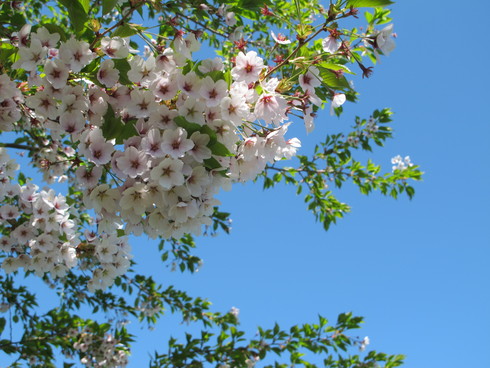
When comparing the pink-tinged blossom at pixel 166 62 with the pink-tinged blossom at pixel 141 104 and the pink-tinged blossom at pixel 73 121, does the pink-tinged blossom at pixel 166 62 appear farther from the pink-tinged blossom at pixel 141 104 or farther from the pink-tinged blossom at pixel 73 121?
the pink-tinged blossom at pixel 73 121

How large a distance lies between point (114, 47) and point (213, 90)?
1.57ft

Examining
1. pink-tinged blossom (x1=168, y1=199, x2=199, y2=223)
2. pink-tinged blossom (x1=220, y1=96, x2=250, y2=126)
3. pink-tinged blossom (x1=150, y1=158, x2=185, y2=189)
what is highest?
pink-tinged blossom (x1=220, y1=96, x2=250, y2=126)

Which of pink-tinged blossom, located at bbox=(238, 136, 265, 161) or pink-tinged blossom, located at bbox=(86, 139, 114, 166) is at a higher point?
pink-tinged blossom, located at bbox=(86, 139, 114, 166)

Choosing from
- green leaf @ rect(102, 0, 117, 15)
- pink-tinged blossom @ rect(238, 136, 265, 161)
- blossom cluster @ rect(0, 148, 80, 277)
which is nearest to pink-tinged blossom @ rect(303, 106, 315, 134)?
pink-tinged blossom @ rect(238, 136, 265, 161)

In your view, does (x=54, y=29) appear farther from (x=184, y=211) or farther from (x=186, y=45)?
(x=184, y=211)

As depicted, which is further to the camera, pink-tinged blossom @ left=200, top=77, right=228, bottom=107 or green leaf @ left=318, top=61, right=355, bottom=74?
green leaf @ left=318, top=61, right=355, bottom=74

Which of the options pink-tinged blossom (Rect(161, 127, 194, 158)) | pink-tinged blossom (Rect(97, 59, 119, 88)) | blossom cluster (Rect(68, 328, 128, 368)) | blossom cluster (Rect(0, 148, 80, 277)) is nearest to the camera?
pink-tinged blossom (Rect(161, 127, 194, 158))

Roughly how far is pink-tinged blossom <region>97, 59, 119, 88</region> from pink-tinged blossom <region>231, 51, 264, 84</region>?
18.8 inches

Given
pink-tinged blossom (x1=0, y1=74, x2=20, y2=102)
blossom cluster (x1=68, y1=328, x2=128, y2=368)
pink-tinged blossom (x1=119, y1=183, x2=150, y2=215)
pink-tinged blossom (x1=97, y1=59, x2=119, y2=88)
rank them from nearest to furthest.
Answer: pink-tinged blossom (x1=119, y1=183, x2=150, y2=215) < pink-tinged blossom (x1=97, y1=59, x2=119, y2=88) < pink-tinged blossom (x1=0, y1=74, x2=20, y2=102) < blossom cluster (x1=68, y1=328, x2=128, y2=368)

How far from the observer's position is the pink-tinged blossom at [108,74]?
1.60 metres

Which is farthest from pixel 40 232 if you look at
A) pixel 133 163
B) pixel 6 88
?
pixel 133 163

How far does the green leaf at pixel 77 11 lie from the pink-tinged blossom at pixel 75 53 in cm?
16

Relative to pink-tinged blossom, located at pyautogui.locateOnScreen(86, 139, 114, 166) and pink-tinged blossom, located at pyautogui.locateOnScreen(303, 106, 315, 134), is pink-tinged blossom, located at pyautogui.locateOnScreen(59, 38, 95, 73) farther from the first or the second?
pink-tinged blossom, located at pyautogui.locateOnScreen(303, 106, 315, 134)

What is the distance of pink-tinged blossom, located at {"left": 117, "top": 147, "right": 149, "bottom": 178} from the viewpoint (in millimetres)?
1440
